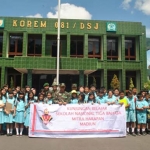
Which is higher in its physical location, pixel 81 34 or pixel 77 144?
pixel 81 34

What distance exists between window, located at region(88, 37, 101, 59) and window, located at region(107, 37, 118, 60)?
118 cm

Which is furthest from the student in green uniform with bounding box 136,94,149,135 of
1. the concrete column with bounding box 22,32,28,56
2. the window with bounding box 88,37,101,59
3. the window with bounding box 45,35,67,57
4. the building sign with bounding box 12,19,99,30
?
the concrete column with bounding box 22,32,28,56

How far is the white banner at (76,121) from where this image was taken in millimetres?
7625

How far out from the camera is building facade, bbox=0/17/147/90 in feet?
79.6

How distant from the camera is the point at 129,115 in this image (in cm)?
862

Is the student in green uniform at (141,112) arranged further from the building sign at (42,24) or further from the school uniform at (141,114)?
the building sign at (42,24)

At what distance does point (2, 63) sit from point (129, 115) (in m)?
18.5

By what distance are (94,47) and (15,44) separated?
28.8 ft

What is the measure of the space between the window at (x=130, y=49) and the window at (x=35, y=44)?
9.92 m

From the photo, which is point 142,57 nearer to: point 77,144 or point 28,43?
point 28,43

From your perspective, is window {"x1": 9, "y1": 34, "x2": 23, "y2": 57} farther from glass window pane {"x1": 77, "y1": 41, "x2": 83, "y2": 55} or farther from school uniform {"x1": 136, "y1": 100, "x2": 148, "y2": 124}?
school uniform {"x1": 136, "y1": 100, "x2": 148, "y2": 124}

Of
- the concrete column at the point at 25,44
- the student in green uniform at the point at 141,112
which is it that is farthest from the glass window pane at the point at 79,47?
the student in green uniform at the point at 141,112

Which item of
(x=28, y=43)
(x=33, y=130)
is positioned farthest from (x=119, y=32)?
(x=33, y=130)

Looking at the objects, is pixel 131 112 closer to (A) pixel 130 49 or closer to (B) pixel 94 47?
(B) pixel 94 47
